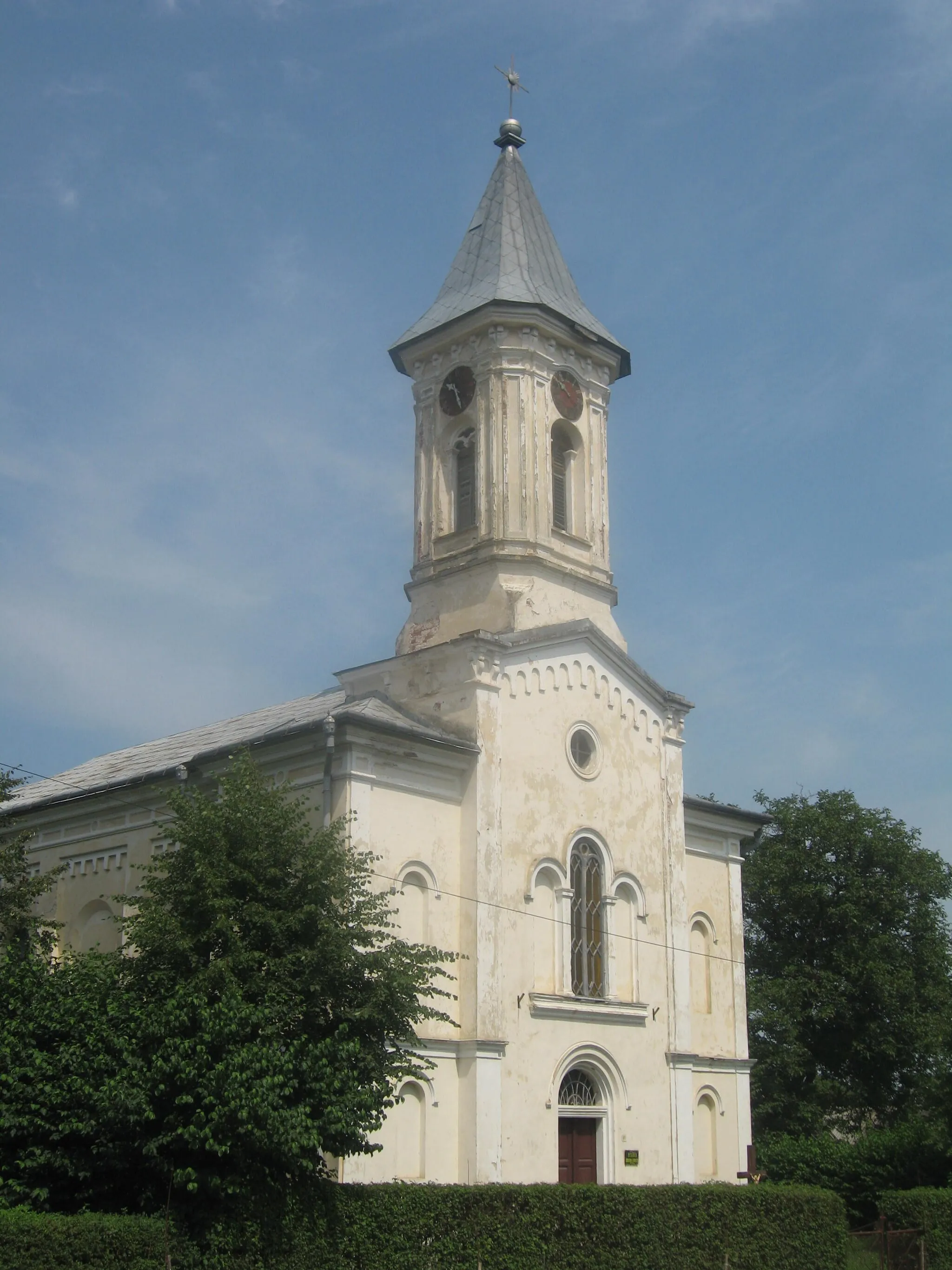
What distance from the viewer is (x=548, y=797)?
27.3 m

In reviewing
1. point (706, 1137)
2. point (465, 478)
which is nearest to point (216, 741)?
point (465, 478)

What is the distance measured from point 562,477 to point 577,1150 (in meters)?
14.4

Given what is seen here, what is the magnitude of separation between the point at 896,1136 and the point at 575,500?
15.8m

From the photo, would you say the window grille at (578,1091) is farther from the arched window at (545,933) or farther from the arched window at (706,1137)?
the arched window at (706,1137)

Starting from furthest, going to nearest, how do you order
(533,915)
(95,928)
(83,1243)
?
(95,928) → (533,915) → (83,1243)

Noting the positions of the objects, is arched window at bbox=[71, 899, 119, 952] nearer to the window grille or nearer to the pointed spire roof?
the window grille

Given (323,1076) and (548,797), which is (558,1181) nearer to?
(548,797)

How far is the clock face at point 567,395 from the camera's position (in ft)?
104

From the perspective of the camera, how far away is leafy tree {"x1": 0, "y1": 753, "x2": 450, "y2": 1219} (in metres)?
17.7

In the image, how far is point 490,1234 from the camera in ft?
64.2

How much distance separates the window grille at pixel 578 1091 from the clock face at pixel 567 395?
1425cm

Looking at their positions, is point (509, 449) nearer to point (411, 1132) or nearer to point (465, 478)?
point (465, 478)

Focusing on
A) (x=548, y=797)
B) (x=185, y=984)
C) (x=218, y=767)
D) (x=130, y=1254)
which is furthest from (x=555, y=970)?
(x=130, y=1254)

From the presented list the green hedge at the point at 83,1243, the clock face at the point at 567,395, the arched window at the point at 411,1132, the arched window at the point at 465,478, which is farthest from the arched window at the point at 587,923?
the green hedge at the point at 83,1243
